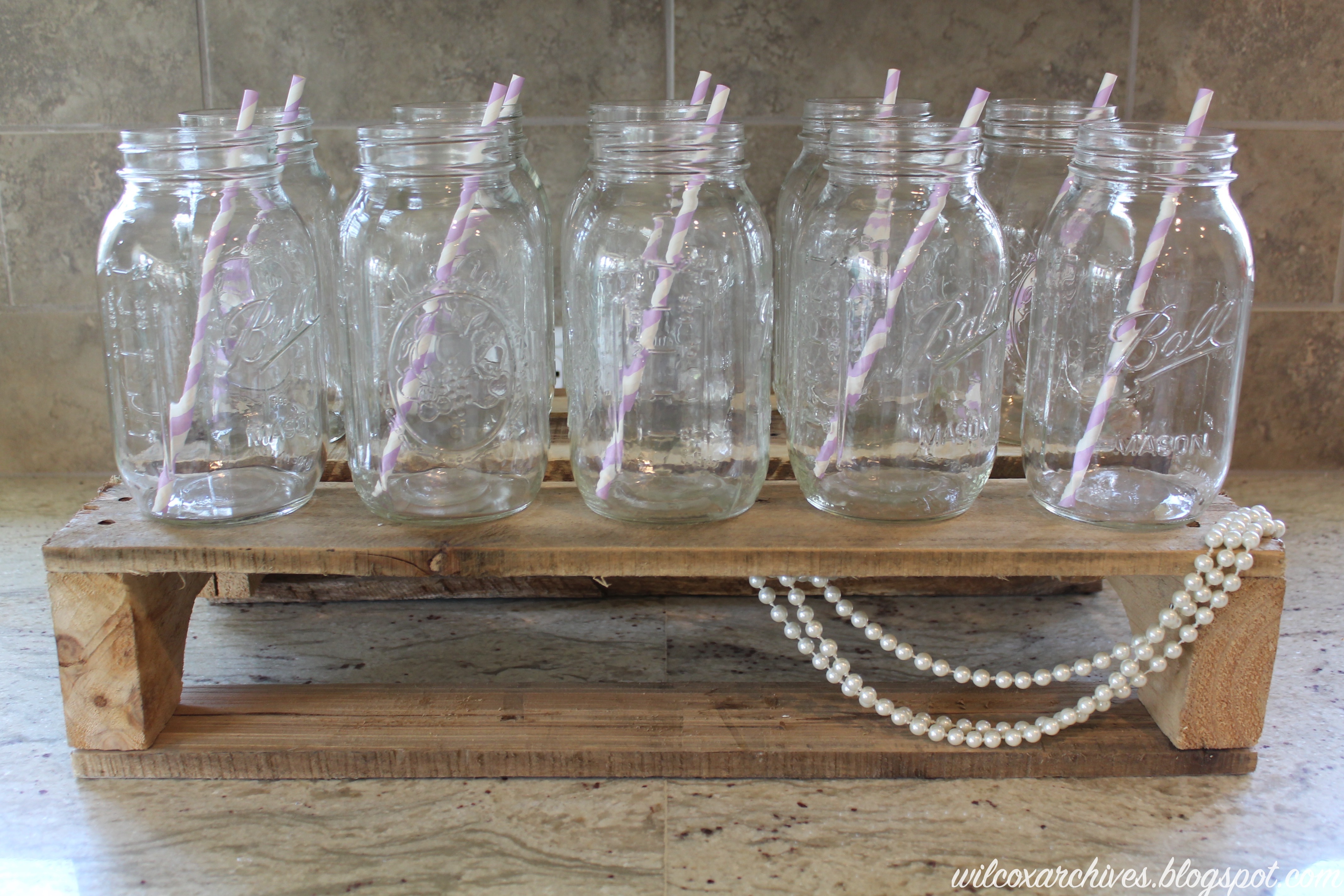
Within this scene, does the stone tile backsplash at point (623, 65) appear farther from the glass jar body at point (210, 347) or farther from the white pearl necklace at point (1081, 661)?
the white pearl necklace at point (1081, 661)

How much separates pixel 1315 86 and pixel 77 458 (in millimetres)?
1394

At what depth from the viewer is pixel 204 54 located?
1.19m

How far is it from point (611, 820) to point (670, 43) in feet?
2.63

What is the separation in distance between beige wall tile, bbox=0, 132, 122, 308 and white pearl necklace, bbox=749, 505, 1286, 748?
2.89 ft

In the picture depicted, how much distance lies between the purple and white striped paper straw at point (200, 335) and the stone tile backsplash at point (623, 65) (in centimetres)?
49

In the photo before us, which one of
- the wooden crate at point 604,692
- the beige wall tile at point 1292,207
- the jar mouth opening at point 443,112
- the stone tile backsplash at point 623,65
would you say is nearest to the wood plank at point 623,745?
the wooden crate at point 604,692

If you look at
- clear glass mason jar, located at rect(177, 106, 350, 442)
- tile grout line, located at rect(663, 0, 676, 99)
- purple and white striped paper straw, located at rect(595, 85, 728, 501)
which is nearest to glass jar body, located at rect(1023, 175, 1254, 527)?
purple and white striped paper straw, located at rect(595, 85, 728, 501)

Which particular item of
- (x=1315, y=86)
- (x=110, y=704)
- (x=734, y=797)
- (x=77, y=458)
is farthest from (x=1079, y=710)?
(x=77, y=458)

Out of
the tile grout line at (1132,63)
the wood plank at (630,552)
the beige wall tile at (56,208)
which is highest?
the tile grout line at (1132,63)

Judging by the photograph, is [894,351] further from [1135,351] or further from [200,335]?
A: [200,335]

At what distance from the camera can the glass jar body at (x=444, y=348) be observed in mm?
700

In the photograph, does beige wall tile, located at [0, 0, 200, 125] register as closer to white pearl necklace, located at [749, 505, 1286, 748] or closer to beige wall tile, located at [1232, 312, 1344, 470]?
white pearl necklace, located at [749, 505, 1286, 748]

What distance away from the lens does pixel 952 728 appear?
0.73m

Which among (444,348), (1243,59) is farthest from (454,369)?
(1243,59)
